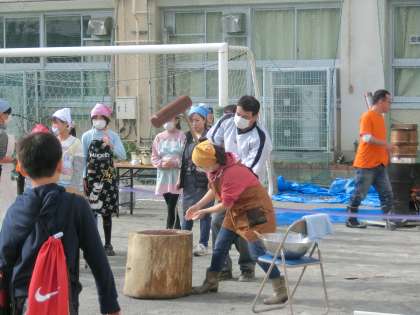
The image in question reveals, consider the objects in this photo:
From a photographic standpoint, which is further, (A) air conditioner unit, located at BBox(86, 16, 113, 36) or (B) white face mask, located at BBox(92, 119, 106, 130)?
(A) air conditioner unit, located at BBox(86, 16, 113, 36)

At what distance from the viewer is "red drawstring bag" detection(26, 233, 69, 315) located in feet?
13.0

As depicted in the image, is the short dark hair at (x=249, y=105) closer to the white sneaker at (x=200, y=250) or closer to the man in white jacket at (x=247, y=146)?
the man in white jacket at (x=247, y=146)

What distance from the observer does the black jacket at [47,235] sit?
4035 mm

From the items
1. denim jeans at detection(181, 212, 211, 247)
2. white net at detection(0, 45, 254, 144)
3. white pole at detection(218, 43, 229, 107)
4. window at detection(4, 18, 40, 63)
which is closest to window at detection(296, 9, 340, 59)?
white net at detection(0, 45, 254, 144)

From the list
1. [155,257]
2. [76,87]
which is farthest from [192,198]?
[76,87]

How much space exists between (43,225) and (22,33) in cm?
1633

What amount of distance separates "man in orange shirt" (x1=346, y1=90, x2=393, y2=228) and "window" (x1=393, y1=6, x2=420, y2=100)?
17.4ft

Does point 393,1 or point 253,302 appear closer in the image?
point 253,302

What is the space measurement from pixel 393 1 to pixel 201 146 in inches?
417

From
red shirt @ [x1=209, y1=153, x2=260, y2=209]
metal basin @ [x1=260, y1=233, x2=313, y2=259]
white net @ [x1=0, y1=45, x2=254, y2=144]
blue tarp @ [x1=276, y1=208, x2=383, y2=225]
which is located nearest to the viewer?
metal basin @ [x1=260, y1=233, x2=313, y2=259]

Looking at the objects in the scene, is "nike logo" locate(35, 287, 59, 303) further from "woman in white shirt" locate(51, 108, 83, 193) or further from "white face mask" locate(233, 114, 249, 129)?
"woman in white shirt" locate(51, 108, 83, 193)

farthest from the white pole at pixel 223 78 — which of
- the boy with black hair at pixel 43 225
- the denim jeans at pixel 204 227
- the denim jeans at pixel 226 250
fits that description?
the boy with black hair at pixel 43 225

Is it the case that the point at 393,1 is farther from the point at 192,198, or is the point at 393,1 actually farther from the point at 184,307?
the point at 184,307

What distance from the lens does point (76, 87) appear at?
57.5 ft
